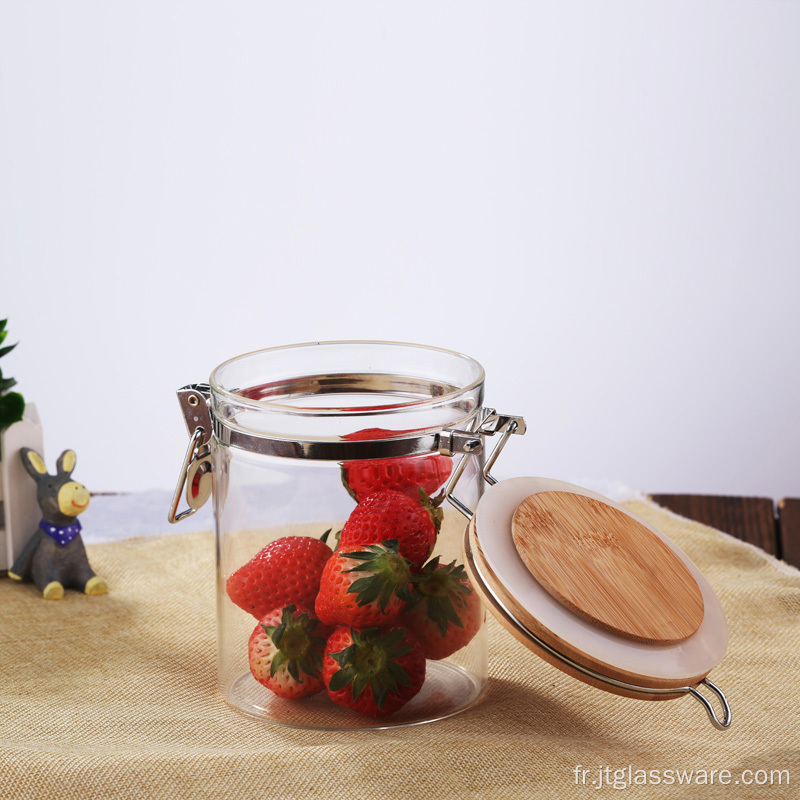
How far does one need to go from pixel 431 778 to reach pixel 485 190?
144cm

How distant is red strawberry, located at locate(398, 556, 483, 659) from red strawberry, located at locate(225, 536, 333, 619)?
0.07 m

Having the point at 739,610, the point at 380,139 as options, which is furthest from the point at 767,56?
the point at 739,610

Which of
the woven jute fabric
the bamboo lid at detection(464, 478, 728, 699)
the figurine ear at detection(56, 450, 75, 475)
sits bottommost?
the woven jute fabric

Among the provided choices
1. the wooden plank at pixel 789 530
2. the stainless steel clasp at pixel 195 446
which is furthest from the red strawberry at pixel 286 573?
the wooden plank at pixel 789 530

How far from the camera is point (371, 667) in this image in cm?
62

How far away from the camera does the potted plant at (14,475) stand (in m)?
0.94

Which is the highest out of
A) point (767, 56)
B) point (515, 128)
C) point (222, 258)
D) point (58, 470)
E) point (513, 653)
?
point (767, 56)

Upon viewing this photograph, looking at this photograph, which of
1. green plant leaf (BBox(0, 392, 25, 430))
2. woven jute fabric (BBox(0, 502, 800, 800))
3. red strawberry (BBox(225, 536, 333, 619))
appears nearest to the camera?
woven jute fabric (BBox(0, 502, 800, 800))

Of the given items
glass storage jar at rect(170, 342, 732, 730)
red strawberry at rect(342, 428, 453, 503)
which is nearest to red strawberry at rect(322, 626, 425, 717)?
glass storage jar at rect(170, 342, 732, 730)

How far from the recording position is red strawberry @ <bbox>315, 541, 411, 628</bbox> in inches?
23.5

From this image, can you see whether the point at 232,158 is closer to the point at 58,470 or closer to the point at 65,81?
the point at 65,81

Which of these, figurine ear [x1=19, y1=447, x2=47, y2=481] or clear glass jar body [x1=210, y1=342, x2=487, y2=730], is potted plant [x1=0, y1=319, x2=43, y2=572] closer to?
figurine ear [x1=19, y1=447, x2=47, y2=481]

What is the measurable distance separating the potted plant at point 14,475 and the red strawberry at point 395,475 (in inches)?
16.5

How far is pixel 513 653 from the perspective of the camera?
802mm
